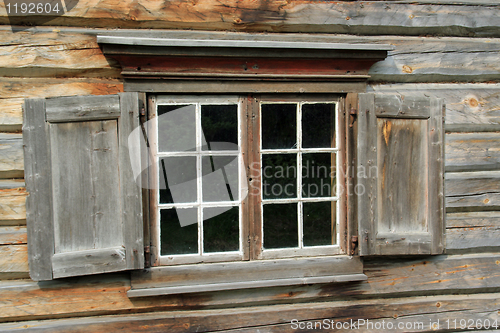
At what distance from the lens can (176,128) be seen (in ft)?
7.35

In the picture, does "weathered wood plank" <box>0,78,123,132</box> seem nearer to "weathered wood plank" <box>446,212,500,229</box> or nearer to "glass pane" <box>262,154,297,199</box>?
"glass pane" <box>262,154,297,199</box>

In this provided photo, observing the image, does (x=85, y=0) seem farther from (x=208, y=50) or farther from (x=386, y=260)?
(x=386, y=260)

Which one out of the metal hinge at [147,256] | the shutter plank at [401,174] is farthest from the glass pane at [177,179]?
the shutter plank at [401,174]

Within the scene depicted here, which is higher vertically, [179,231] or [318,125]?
[318,125]

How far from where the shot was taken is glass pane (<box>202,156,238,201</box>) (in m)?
2.29

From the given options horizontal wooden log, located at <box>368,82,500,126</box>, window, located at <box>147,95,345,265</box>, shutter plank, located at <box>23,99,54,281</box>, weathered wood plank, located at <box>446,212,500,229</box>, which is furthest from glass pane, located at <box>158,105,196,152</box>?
weathered wood plank, located at <box>446,212,500,229</box>

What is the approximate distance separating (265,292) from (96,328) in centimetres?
113

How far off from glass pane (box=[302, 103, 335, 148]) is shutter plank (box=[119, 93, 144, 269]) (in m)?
1.12

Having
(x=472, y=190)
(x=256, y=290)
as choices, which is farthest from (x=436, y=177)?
(x=256, y=290)

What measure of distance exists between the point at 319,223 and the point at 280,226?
0.28 m

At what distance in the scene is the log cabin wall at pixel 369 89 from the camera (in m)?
2.14

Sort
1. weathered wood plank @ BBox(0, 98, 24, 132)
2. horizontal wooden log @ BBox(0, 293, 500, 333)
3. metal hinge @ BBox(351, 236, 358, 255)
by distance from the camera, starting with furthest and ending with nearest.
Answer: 1. metal hinge @ BBox(351, 236, 358, 255)
2. horizontal wooden log @ BBox(0, 293, 500, 333)
3. weathered wood plank @ BBox(0, 98, 24, 132)

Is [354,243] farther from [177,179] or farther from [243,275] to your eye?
[177,179]

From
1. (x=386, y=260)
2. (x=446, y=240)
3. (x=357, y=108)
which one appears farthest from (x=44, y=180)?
(x=446, y=240)
